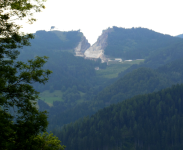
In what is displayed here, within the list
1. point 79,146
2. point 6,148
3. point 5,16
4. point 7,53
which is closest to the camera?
point 6,148

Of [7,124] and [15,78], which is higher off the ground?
[15,78]

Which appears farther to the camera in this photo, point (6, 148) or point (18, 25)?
point (18, 25)

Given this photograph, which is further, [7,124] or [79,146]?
[79,146]

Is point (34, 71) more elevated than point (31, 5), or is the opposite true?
point (31, 5)

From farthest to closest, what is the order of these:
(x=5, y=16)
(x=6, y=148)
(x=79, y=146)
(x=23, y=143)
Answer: (x=79, y=146) < (x=5, y=16) < (x=23, y=143) < (x=6, y=148)

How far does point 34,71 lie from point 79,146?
179 meters

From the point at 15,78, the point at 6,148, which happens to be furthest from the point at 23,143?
the point at 15,78

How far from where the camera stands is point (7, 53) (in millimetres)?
30062

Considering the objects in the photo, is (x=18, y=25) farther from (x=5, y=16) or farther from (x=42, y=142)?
(x=42, y=142)

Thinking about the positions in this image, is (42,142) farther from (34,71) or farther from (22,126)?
(34,71)

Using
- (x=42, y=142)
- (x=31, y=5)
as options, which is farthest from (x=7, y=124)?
(x=31, y=5)

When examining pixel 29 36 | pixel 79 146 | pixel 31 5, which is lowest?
pixel 79 146

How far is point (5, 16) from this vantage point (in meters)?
27.7

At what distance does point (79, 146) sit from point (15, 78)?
589 feet
